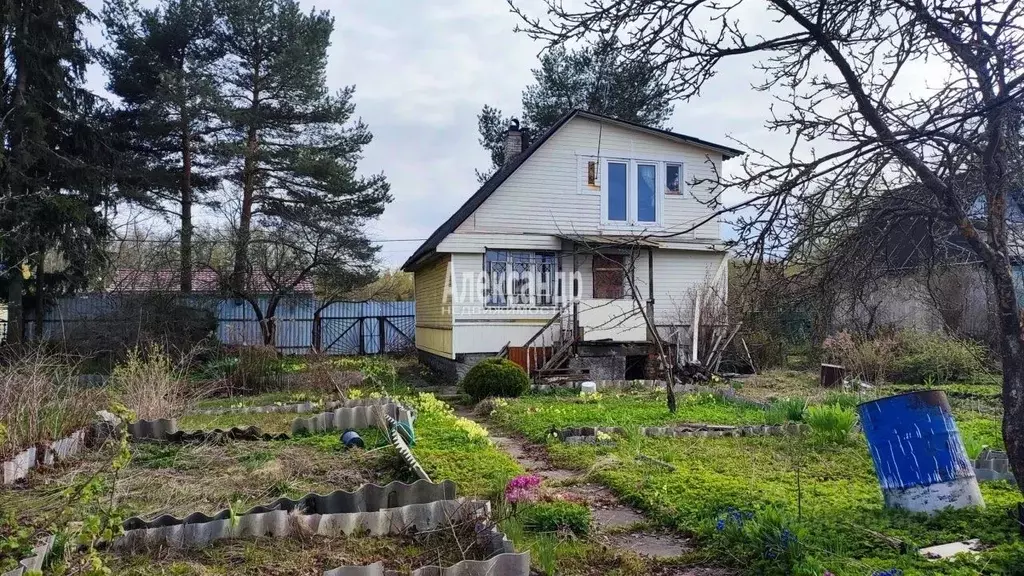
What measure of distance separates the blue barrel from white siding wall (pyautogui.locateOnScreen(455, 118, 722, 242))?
1134cm

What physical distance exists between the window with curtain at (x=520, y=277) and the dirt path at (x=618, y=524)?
877 centimetres

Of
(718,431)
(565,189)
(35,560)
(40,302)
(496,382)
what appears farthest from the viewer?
(40,302)

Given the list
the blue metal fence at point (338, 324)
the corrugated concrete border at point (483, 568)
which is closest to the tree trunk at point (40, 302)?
the blue metal fence at point (338, 324)

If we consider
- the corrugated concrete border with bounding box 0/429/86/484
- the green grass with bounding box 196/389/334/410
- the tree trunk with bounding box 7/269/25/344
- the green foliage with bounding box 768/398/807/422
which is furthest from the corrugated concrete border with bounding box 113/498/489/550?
the tree trunk with bounding box 7/269/25/344

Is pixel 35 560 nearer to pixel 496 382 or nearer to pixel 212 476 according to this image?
pixel 212 476

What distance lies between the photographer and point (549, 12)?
438 cm

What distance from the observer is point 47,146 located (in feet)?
53.4

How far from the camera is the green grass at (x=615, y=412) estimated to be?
867 centimetres

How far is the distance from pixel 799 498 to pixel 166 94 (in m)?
20.0

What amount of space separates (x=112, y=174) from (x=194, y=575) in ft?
56.6

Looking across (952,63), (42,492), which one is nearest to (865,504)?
(952,63)

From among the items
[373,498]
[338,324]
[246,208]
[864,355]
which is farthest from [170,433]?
[338,324]

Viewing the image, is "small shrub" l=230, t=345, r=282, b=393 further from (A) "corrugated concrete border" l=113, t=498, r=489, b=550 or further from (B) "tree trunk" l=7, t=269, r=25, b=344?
(A) "corrugated concrete border" l=113, t=498, r=489, b=550

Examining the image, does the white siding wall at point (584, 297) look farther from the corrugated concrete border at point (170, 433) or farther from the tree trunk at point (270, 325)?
the corrugated concrete border at point (170, 433)
